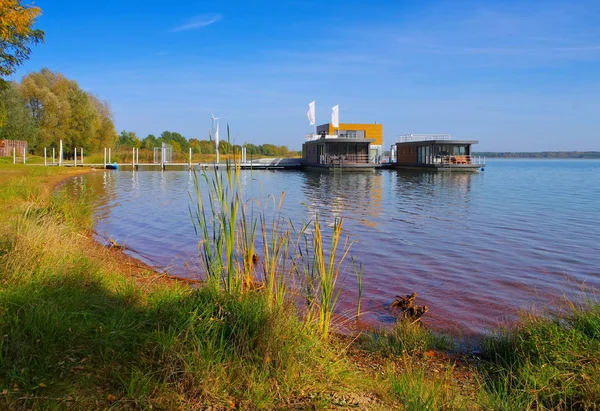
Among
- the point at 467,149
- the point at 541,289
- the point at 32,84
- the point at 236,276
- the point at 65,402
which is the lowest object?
the point at 541,289

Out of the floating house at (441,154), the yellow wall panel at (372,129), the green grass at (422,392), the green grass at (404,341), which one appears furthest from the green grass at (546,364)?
the yellow wall panel at (372,129)

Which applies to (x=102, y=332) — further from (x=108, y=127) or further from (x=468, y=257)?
(x=108, y=127)

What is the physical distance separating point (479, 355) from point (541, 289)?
11.2 ft

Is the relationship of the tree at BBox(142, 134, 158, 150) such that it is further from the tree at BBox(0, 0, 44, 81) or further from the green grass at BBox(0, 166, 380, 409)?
the green grass at BBox(0, 166, 380, 409)

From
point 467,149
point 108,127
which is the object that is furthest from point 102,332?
point 108,127

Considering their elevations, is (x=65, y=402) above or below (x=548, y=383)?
above

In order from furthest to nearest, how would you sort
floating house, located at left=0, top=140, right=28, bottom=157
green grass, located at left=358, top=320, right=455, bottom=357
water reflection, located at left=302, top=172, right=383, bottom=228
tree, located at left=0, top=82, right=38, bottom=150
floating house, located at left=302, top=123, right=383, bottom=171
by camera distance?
floating house, located at left=302, top=123, right=383, bottom=171
floating house, located at left=0, top=140, right=28, bottom=157
tree, located at left=0, top=82, right=38, bottom=150
water reflection, located at left=302, top=172, right=383, bottom=228
green grass, located at left=358, top=320, right=455, bottom=357

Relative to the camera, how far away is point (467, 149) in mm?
46281

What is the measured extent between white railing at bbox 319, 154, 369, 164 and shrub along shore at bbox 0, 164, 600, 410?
42.1 meters

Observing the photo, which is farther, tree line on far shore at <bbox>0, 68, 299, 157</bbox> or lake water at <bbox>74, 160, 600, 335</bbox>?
tree line on far shore at <bbox>0, 68, 299, 157</bbox>

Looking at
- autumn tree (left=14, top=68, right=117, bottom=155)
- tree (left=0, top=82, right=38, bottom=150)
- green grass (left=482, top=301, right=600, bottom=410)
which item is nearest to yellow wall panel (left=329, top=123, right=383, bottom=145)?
autumn tree (left=14, top=68, right=117, bottom=155)

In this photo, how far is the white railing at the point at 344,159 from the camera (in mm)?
46656

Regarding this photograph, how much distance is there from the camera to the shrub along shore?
279 centimetres

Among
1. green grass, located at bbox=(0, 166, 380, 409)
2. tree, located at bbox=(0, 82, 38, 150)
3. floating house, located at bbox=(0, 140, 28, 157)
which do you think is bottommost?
green grass, located at bbox=(0, 166, 380, 409)
